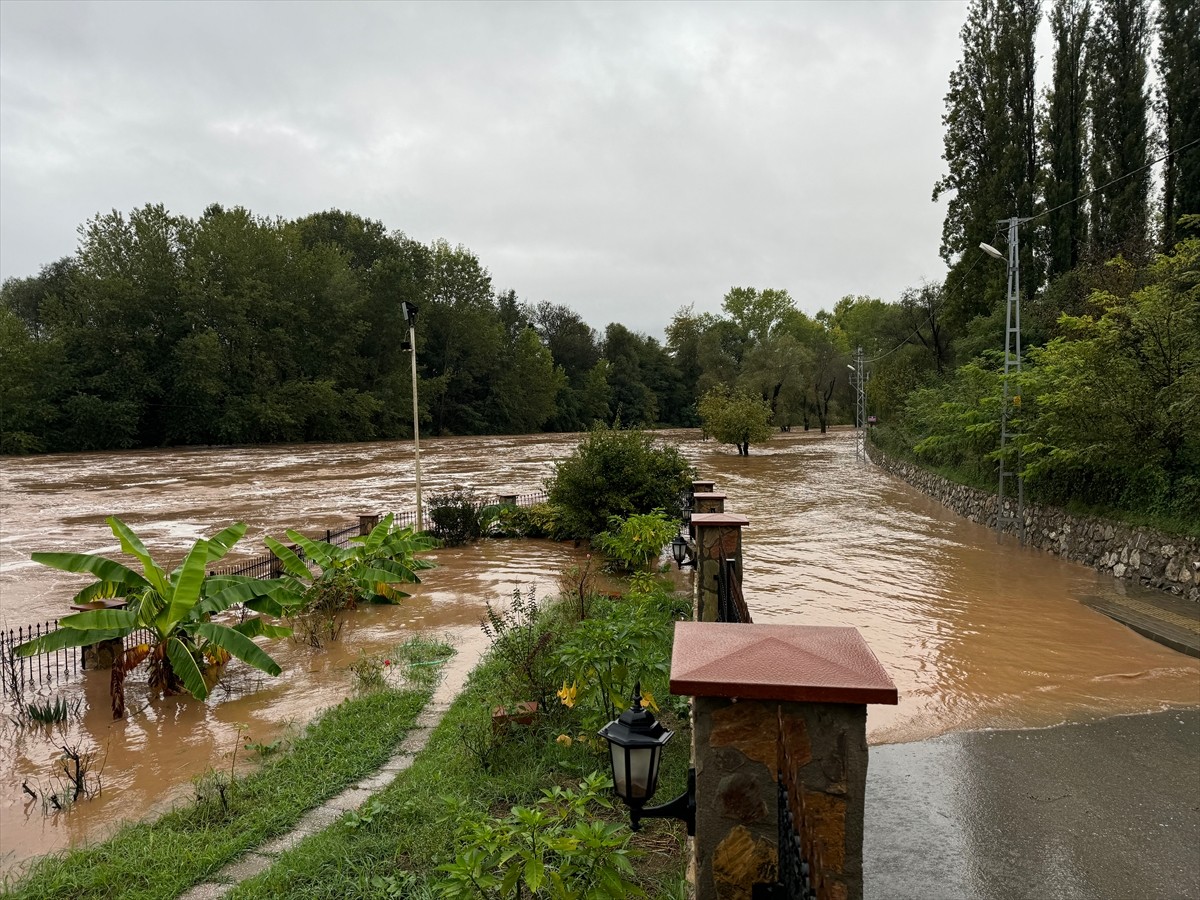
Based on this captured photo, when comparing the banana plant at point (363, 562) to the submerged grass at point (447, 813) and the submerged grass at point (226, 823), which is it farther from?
the submerged grass at point (447, 813)

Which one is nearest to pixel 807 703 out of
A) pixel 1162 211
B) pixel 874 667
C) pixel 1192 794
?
pixel 874 667

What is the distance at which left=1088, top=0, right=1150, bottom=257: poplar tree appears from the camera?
94.4 feet

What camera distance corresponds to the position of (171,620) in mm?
7668

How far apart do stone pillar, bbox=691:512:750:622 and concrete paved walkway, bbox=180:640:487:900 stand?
104 inches

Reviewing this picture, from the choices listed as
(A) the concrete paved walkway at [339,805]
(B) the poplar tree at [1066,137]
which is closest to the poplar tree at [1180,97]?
(B) the poplar tree at [1066,137]

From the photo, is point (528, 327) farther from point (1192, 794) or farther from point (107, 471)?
point (1192, 794)

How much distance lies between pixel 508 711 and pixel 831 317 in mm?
112104

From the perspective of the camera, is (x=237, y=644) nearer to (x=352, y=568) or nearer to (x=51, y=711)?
(x=51, y=711)

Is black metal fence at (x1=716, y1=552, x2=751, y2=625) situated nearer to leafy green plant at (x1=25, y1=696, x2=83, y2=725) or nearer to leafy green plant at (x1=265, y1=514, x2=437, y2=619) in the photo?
leafy green plant at (x1=265, y1=514, x2=437, y2=619)

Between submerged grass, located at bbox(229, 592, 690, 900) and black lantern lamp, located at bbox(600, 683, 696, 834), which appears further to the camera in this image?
submerged grass, located at bbox(229, 592, 690, 900)


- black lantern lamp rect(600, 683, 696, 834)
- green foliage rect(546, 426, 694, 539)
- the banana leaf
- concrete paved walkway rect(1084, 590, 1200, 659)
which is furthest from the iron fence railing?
concrete paved walkway rect(1084, 590, 1200, 659)

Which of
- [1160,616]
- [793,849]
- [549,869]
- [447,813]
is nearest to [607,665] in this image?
[447,813]

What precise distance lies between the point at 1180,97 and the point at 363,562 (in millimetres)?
33951

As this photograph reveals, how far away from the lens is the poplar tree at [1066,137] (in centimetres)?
2992
